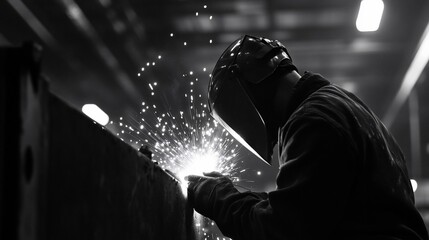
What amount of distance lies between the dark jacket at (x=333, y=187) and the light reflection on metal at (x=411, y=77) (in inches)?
192

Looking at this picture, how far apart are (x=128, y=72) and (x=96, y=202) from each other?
246 inches

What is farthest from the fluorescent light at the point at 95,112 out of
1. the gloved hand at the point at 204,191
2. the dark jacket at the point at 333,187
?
the dark jacket at the point at 333,187

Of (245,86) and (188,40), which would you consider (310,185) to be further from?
(188,40)

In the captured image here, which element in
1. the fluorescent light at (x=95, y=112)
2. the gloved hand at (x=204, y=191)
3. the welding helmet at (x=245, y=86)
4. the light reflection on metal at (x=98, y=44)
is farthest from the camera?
the fluorescent light at (x=95, y=112)

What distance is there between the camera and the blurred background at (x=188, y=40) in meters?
5.66

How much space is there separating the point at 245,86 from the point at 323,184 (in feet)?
2.22

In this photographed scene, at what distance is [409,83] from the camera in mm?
8156

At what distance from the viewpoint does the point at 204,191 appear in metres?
2.01

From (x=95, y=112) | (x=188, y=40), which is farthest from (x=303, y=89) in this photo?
(x=95, y=112)

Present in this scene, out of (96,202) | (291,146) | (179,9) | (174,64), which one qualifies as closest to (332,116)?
(291,146)

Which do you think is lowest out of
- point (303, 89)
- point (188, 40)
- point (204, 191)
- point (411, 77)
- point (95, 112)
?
point (95, 112)

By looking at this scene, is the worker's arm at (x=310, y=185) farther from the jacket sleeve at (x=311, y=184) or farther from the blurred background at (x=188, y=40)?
the blurred background at (x=188, y=40)

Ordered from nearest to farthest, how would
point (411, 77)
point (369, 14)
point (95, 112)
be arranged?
point (369, 14) < point (95, 112) < point (411, 77)

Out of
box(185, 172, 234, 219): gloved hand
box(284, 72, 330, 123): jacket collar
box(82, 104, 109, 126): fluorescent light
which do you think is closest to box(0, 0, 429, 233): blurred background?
box(82, 104, 109, 126): fluorescent light
